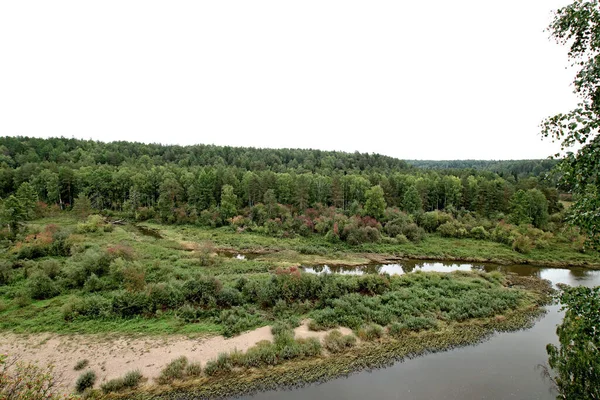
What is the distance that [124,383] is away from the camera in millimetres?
14047

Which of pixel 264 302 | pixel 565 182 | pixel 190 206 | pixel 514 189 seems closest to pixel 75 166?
pixel 190 206

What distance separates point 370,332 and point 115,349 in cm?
1461

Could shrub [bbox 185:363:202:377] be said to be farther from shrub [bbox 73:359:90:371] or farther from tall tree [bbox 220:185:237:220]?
tall tree [bbox 220:185:237:220]

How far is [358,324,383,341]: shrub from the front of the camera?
18.2 m

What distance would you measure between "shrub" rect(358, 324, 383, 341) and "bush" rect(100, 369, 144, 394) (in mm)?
12025

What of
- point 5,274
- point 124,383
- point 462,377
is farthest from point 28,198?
point 462,377

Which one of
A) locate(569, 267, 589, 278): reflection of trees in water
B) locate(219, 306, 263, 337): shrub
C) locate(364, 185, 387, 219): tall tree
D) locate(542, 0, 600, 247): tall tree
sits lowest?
locate(569, 267, 589, 278): reflection of trees in water

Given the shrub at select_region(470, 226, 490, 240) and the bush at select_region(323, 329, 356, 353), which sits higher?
the shrub at select_region(470, 226, 490, 240)

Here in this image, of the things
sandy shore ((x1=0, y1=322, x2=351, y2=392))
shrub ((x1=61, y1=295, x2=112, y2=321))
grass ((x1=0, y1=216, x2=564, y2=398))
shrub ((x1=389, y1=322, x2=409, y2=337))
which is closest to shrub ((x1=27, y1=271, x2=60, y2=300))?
grass ((x1=0, y1=216, x2=564, y2=398))

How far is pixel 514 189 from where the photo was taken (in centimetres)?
5522

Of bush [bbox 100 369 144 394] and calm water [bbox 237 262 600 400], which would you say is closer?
bush [bbox 100 369 144 394]

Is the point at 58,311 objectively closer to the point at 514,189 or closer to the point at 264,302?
the point at 264,302

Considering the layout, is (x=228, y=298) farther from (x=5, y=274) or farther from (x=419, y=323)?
(x=5, y=274)

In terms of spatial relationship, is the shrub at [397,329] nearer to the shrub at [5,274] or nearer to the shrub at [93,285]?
the shrub at [93,285]
